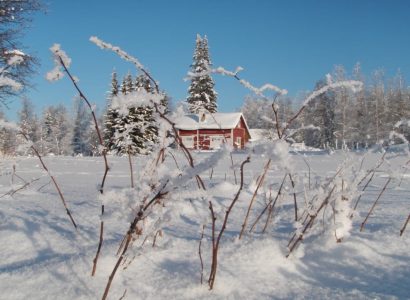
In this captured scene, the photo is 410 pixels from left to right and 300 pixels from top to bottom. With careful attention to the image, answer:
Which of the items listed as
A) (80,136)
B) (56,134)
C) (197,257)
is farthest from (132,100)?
(56,134)

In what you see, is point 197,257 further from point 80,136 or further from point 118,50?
point 80,136

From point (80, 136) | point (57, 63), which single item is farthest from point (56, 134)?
point (57, 63)

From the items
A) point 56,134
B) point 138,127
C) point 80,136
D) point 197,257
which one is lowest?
point 197,257

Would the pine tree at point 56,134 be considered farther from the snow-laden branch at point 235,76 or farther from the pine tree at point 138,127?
the snow-laden branch at point 235,76

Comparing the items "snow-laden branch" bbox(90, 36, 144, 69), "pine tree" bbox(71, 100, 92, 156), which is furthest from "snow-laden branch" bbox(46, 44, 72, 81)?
"pine tree" bbox(71, 100, 92, 156)

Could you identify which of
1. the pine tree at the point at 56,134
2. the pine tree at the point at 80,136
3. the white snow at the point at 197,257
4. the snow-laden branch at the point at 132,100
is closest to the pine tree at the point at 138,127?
the snow-laden branch at the point at 132,100

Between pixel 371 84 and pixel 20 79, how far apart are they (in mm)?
54564

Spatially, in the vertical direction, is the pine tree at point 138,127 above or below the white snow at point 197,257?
above

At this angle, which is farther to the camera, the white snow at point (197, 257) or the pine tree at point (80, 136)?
the pine tree at point (80, 136)

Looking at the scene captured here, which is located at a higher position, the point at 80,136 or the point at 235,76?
the point at 80,136

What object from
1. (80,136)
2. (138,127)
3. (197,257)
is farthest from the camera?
(80,136)

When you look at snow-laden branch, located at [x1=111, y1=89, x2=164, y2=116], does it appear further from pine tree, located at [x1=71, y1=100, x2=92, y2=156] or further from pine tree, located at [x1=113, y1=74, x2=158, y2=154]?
pine tree, located at [x1=71, y1=100, x2=92, y2=156]

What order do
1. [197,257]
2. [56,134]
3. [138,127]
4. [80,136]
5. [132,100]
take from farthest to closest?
[56,134]
[80,136]
[138,127]
[197,257]
[132,100]

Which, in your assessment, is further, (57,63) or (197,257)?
(197,257)
